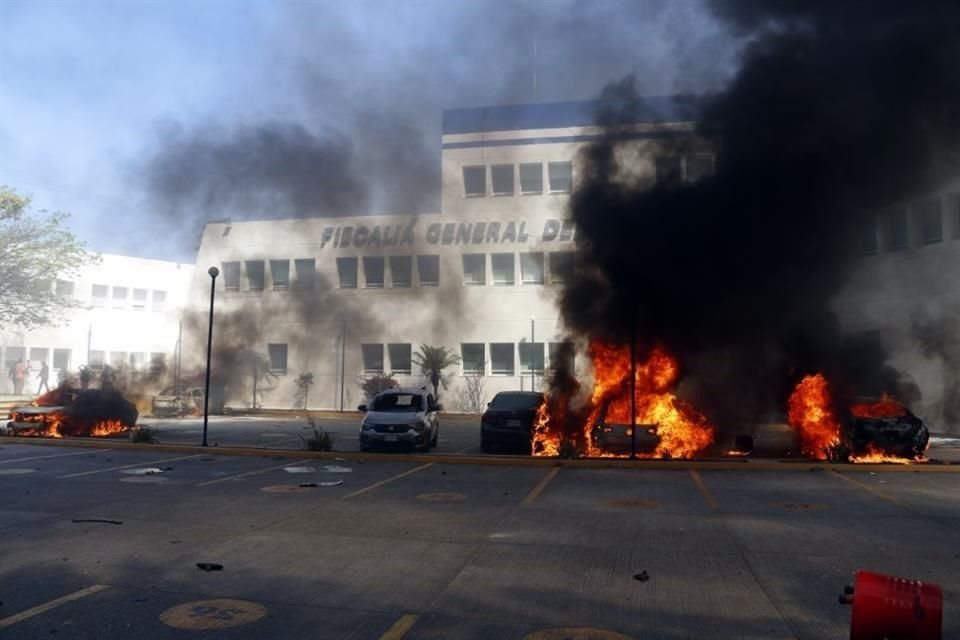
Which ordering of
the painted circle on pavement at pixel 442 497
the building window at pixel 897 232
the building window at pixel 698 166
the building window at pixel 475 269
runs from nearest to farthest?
1. the painted circle on pavement at pixel 442 497
2. the building window at pixel 698 166
3. the building window at pixel 897 232
4. the building window at pixel 475 269

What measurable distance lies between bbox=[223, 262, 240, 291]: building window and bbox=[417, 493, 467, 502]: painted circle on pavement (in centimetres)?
2781

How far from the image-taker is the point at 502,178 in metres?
34.0

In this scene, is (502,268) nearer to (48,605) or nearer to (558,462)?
(558,462)

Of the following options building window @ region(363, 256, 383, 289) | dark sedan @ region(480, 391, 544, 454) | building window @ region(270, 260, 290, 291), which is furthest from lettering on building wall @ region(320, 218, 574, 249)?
dark sedan @ region(480, 391, 544, 454)

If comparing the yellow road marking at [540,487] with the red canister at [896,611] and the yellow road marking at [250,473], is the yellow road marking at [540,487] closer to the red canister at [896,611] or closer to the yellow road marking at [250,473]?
the yellow road marking at [250,473]

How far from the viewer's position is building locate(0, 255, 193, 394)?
44406 millimetres

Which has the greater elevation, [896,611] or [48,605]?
[896,611]

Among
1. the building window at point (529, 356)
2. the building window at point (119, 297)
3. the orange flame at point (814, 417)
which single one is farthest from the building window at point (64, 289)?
the orange flame at point (814, 417)

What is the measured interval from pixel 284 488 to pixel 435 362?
2104 cm

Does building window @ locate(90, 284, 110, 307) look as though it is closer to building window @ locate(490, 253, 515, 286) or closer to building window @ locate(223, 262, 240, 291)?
building window @ locate(223, 262, 240, 291)

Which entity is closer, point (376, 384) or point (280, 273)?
point (376, 384)

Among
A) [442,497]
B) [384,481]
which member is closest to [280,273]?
[384,481]

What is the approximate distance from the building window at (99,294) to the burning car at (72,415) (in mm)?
31193

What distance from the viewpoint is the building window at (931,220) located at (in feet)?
74.8
